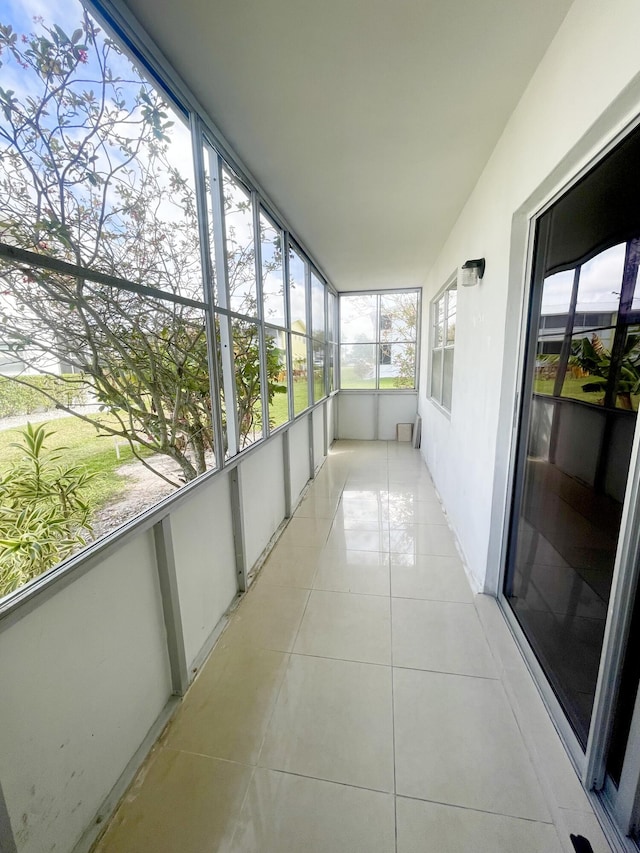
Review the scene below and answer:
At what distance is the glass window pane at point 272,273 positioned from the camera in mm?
→ 2578

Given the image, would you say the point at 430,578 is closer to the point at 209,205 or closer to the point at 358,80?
the point at 209,205

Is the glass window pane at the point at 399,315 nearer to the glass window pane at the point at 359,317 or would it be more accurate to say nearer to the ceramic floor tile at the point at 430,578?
the glass window pane at the point at 359,317

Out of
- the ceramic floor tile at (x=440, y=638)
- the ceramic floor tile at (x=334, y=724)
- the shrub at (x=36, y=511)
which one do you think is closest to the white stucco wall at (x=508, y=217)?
the ceramic floor tile at (x=440, y=638)

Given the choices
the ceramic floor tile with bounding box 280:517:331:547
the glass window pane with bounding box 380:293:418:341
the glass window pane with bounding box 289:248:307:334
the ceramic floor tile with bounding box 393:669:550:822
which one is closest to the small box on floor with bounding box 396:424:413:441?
the glass window pane with bounding box 380:293:418:341

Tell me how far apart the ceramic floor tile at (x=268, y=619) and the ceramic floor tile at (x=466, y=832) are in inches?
33.2

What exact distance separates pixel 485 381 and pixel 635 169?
1.23 m

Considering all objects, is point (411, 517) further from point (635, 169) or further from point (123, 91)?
point (123, 91)

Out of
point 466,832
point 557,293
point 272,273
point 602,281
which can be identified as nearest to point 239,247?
point 272,273

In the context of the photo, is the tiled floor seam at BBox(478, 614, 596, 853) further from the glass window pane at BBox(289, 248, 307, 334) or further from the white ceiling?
the glass window pane at BBox(289, 248, 307, 334)

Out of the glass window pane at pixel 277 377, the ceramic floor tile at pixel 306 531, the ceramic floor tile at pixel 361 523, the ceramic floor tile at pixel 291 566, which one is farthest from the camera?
the ceramic floor tile at pixel 361 523

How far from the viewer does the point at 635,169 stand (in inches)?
40.3

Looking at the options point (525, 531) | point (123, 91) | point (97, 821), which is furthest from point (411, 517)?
point (123, 91)

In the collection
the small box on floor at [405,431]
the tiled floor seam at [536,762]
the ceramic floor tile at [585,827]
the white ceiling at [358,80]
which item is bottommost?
the tiled floor seam at [536,762]

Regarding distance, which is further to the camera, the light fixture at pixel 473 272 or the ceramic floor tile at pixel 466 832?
the light fixture at pixel 473 272
